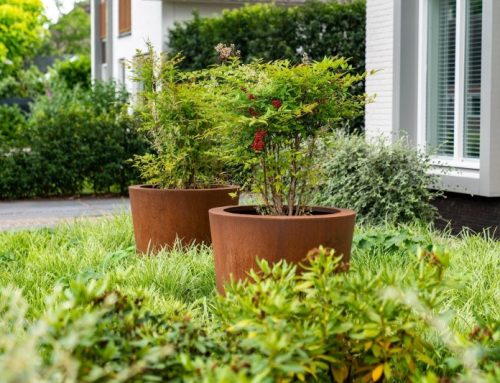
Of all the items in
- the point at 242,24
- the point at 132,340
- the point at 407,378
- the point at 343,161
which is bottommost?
the point at 407,378

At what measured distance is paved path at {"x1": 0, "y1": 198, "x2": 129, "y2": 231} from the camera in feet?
36.6

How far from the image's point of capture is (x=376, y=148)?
9109mm

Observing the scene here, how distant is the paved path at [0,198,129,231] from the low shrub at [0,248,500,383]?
763cm

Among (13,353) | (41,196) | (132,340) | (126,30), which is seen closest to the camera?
(13,353)

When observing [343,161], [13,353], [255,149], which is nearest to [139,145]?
[343,161]

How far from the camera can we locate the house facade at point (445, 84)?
345 inches

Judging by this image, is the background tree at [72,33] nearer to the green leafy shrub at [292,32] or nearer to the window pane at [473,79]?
the green leafy shrub at [292,32]

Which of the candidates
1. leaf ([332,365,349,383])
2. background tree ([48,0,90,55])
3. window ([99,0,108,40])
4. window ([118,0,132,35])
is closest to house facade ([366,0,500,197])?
leaf ([332,365,349,383])

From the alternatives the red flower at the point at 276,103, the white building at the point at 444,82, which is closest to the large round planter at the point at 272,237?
the red flower at the point at 276,103

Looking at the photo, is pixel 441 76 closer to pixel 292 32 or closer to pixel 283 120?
pixel 283 120

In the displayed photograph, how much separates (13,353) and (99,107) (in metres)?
15.0

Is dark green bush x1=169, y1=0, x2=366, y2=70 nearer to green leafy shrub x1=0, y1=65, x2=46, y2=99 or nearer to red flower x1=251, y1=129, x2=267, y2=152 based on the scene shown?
red flower x1=251, y1=129, x2=267, y2=152

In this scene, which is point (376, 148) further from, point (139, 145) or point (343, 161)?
point (139, 145)

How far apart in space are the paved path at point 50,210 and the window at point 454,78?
13.4ft
